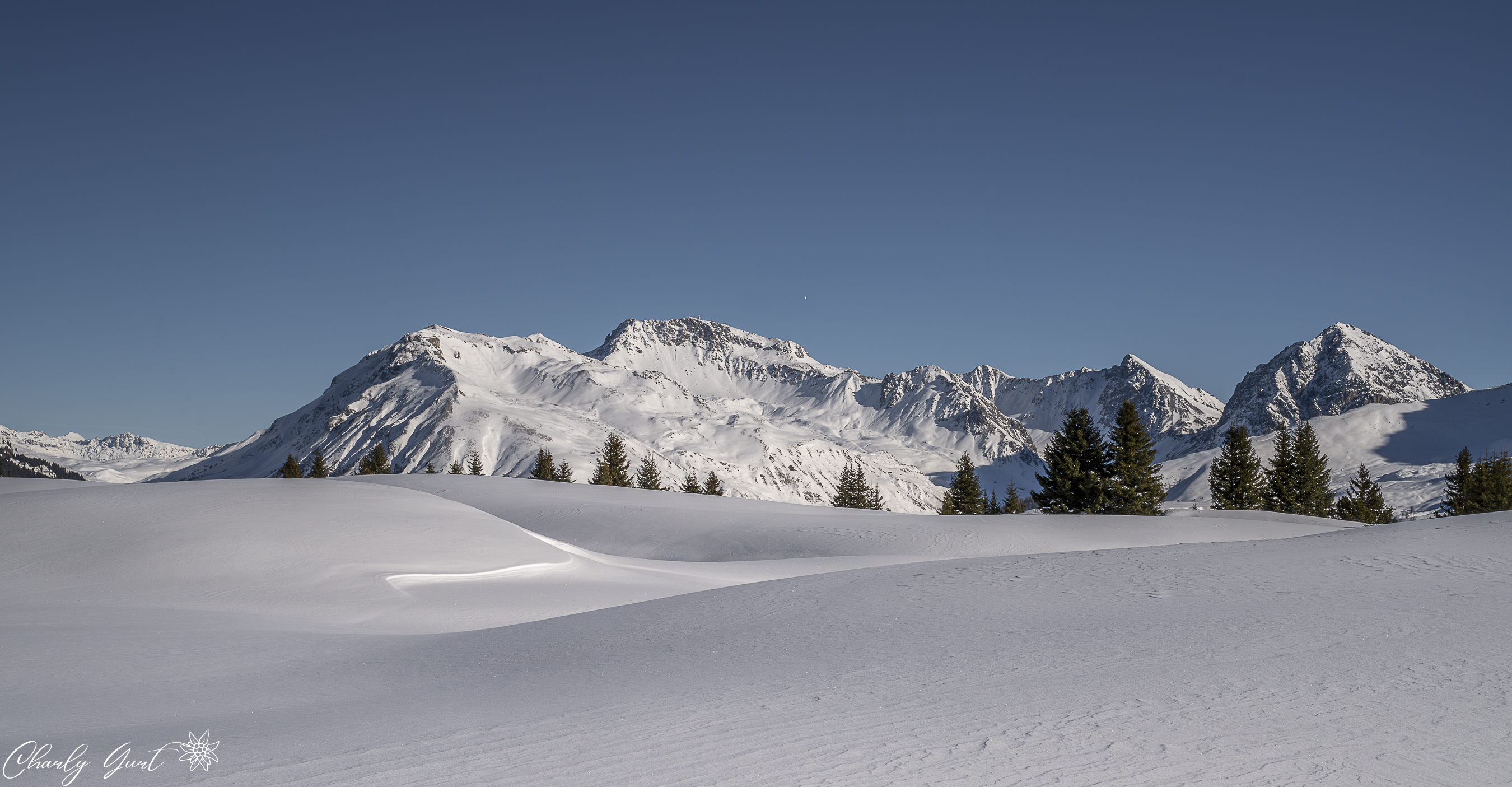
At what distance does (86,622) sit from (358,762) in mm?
8236

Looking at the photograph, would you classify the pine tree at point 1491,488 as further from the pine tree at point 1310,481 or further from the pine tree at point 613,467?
the pine tree at point 613,467

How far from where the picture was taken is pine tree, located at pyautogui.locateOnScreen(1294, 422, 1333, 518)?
53562 mm

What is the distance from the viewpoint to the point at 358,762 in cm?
516

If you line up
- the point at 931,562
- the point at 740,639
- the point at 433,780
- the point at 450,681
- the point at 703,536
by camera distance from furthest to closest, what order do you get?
the point at 703,536 < the point at 931,562 < the point at 740,639 < the point at 450,681 < the point at 433,780

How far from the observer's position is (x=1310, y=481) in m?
54.1

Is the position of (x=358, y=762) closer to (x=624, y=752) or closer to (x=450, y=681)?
(x=624, y=752)

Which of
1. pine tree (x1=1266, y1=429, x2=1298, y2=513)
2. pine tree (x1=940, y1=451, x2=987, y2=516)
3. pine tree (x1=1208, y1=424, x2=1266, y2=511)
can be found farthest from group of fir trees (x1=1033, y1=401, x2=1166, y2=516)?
pine tree (x1=940, y1=451, x2=987, y2=516)

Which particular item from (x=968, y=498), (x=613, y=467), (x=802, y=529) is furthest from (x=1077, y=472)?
(x=613, y=467)

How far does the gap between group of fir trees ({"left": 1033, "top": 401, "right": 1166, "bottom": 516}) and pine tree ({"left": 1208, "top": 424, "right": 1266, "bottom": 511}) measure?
1177cm

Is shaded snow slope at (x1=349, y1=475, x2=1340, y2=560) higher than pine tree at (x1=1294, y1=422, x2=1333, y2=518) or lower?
lower

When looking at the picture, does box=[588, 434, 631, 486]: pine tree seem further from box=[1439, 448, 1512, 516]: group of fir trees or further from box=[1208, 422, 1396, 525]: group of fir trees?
box=[1439, 448, 1512, 516]: group of fir trees

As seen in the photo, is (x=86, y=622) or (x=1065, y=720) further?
(x=86, y=622)

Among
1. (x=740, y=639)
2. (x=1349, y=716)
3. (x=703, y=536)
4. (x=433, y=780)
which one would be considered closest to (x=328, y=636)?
(x=740, y=639)

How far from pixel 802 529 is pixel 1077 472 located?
78.3ft
